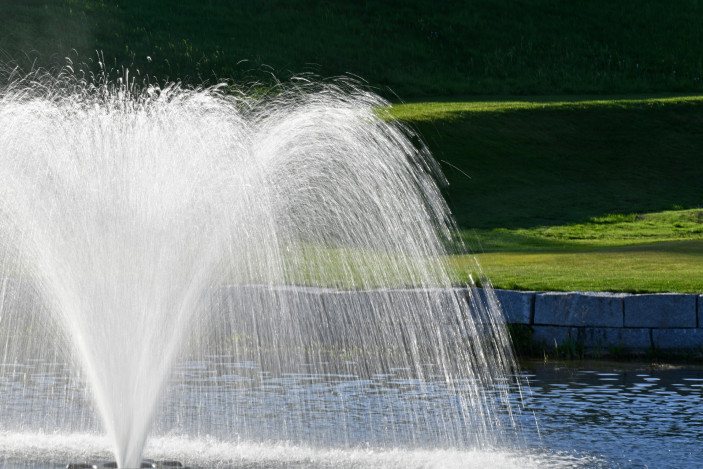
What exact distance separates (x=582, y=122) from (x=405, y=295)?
20470 millimetres

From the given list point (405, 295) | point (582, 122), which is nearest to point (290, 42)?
point (582, 122)

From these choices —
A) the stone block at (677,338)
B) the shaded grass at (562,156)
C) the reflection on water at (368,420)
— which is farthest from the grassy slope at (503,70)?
the reflection on water at (368,420)

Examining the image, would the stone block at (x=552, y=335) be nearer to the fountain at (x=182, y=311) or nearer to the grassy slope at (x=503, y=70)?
the fountain at (x=182, y=311)

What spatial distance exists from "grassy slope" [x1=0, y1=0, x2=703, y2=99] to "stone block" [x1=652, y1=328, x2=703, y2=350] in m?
22.8

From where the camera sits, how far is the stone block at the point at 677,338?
11453mm

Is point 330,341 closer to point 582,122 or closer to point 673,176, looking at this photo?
point 673,176

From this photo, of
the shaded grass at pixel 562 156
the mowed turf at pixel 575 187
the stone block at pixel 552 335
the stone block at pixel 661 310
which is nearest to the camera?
the stone block at pixel 661 310

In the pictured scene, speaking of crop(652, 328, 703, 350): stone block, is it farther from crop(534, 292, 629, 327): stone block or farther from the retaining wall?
crop(534, 292, 629, 327): stone block

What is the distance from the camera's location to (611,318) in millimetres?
11711

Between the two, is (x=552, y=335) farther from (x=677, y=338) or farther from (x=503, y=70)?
(x=503, y=70)

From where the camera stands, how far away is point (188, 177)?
8.02 m

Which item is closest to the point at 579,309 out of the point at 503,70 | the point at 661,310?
the point at 661,310

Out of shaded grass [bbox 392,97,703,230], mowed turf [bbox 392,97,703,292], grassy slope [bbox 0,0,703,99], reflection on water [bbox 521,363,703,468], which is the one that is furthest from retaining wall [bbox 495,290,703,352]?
grassy slope [bbox 0,0,703,99]

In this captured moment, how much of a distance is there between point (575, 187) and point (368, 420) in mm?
18999
